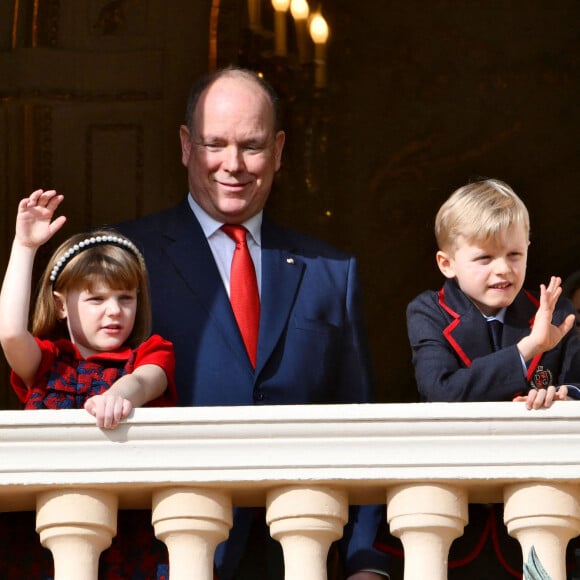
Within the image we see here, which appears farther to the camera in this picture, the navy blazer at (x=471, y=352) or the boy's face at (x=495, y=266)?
the boy's face at (x=495, y=266)

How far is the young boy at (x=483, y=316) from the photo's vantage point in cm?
436

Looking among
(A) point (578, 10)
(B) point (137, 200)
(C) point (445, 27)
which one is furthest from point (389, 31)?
(B) point (137, 200)

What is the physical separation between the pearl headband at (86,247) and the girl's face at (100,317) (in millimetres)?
60

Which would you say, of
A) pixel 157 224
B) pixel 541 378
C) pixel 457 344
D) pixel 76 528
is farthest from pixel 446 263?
pixel 76 528

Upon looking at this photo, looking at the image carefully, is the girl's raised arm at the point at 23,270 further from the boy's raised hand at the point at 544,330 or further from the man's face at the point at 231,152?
the boy's raised hand at the point at 544,330

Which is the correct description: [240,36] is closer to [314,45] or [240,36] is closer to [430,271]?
[314,45]

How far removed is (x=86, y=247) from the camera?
4.52m

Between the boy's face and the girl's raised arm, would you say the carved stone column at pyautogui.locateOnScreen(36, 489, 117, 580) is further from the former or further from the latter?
the boy's face

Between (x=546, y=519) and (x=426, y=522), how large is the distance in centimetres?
23

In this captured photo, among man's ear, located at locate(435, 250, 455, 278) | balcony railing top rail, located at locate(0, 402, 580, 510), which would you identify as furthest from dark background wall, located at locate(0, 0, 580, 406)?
balcony railing top rail, located at locate(0, 402, 580, 510)

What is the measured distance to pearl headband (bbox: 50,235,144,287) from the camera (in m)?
Answer: 4.52

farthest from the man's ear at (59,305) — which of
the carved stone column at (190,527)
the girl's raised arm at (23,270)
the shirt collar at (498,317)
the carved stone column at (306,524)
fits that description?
the shirt collar at (498,317)

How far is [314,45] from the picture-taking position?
7.52m

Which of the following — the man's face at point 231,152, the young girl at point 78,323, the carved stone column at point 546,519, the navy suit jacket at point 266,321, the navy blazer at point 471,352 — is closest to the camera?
the carved stone column at point 546,519
